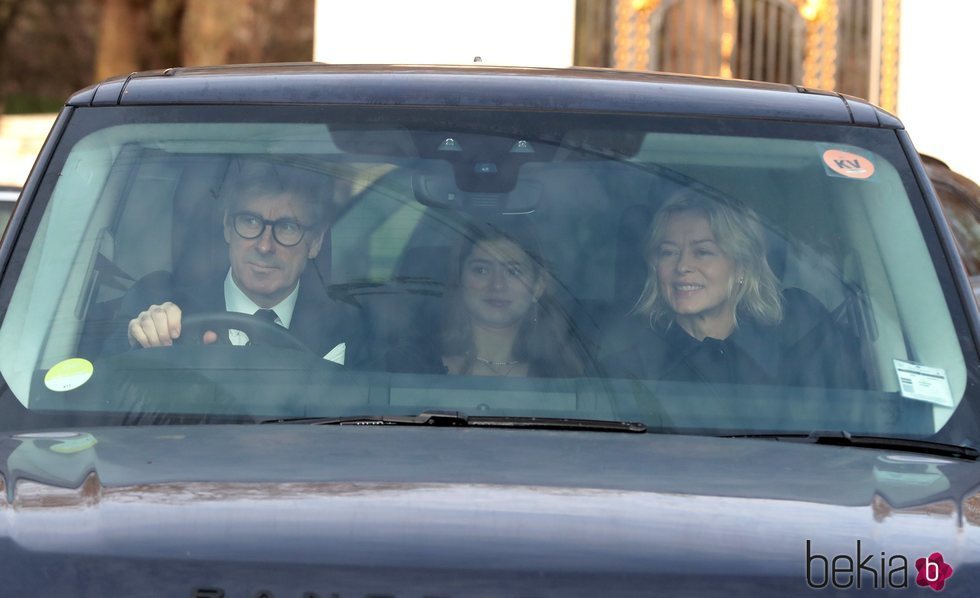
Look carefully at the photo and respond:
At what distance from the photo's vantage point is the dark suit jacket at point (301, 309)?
9.61 ft

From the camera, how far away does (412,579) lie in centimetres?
200

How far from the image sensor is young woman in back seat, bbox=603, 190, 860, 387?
288 centimetres

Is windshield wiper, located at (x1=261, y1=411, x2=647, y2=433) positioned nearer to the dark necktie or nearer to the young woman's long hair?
the young woman's long hair

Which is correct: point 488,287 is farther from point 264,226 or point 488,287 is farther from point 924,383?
point 924,383

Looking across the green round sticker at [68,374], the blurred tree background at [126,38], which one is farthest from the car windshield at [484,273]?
the blurred tree background at [126,38]

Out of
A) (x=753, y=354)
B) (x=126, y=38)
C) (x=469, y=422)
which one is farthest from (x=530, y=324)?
(x=126, y=38)

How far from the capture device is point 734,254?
3.16 m

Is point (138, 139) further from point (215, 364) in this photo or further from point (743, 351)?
point (743, 351)

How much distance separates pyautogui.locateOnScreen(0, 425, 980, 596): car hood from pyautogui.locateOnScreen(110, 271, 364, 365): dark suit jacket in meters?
0.46

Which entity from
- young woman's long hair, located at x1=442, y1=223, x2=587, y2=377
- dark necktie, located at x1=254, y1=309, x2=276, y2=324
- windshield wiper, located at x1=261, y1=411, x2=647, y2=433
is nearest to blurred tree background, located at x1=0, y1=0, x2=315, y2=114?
dark necktie, located at x1=254, y1=309, x2=276, y2=324

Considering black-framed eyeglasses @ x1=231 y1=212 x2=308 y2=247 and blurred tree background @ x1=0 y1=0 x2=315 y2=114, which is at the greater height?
blurred tree background @ x1=0 y1=0 x2=315 y2=114

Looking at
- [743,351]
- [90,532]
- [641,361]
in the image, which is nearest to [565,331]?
[641,361]

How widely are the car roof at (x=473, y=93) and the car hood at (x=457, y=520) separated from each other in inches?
33.8

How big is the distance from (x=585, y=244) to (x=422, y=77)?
0.49 metres
